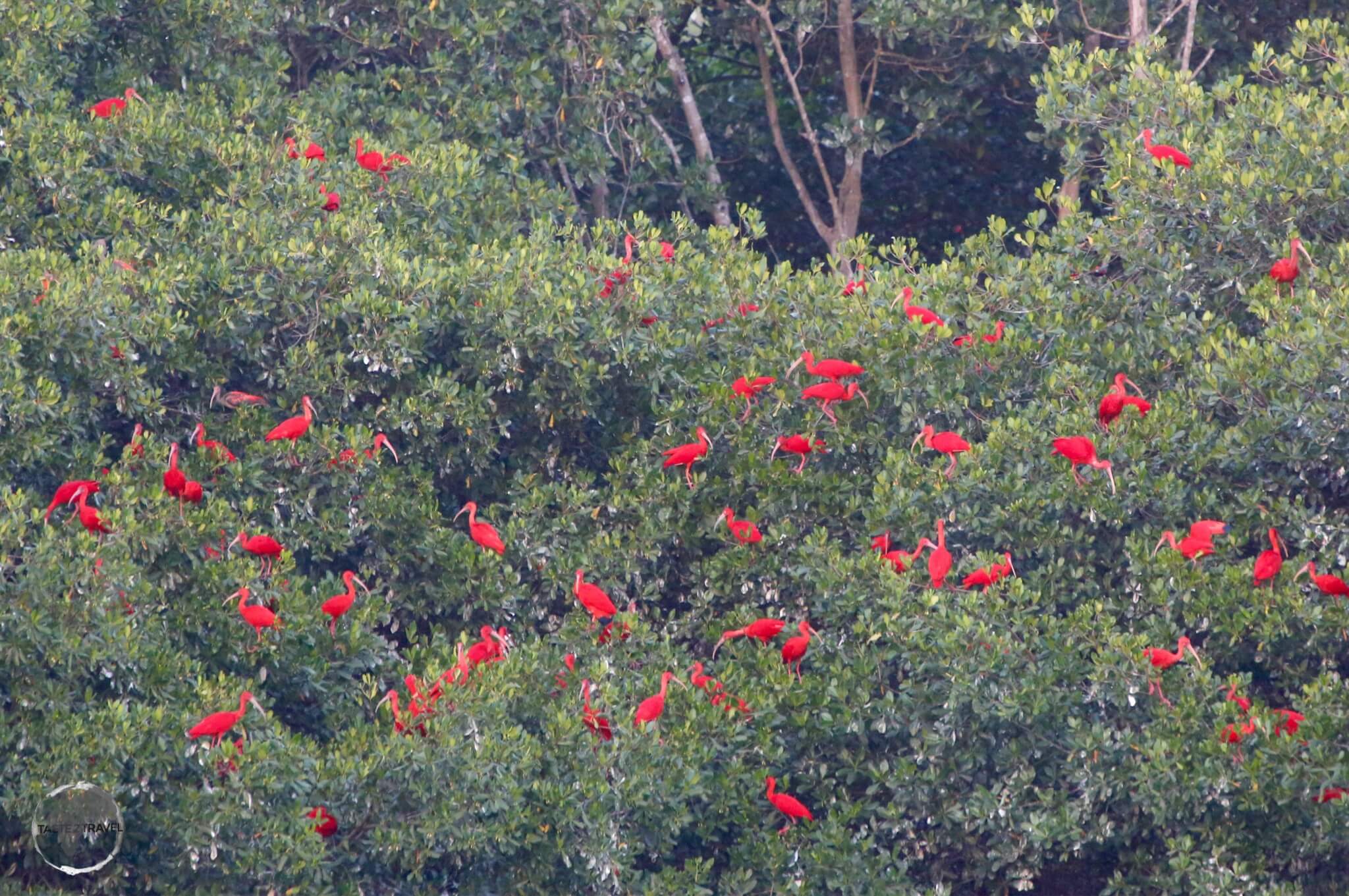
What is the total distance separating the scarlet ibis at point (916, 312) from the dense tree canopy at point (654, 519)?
8cm

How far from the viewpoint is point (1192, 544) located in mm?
7457

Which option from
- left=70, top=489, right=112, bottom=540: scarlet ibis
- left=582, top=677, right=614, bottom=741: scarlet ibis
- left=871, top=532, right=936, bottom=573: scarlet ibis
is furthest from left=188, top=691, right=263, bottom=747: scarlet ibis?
left=871, top=532, right=936, bottom=573: scarlet ibis

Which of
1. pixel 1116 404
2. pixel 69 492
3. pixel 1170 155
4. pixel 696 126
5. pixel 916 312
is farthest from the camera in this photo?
pixel 696 126

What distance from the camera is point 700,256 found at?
30.7 feet

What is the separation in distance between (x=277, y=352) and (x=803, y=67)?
21.7ft

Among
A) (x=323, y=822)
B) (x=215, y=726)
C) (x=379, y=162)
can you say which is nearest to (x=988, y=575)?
(x=323, y=822)

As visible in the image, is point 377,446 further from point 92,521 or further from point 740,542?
point 740,542

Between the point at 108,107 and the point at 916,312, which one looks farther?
the point at 108,107

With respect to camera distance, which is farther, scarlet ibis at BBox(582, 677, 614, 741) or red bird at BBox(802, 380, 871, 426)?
red bird at BBox(802, 380, 871, 426)

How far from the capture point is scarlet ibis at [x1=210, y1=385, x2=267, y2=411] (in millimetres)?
8266

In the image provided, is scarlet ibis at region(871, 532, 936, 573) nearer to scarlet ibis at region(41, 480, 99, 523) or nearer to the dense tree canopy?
the dense tree canopy

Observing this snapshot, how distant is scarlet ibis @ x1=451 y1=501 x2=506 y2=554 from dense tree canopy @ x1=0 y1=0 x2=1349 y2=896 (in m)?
0.12

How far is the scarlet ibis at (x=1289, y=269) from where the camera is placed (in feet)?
27.0

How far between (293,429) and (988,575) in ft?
10.8
